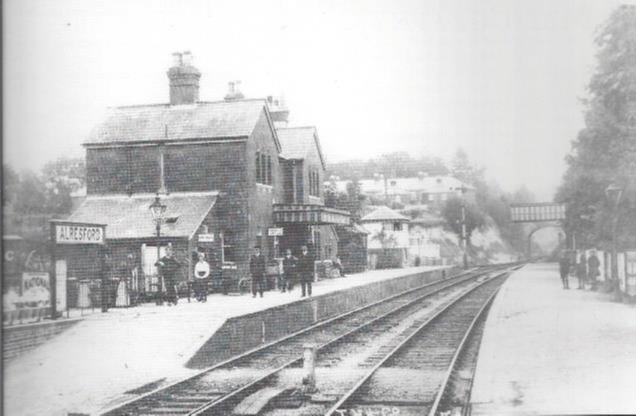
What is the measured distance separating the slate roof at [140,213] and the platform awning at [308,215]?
128 centimetres

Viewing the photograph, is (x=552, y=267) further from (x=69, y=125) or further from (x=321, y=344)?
(x=69, y=125)

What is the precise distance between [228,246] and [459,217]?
6706mm

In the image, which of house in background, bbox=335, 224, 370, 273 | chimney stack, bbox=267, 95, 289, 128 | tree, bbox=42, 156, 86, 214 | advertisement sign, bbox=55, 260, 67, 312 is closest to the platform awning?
house in background, bbox=335, 224, 370, 273

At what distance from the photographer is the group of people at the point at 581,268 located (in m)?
9.73

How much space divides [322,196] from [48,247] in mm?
4866

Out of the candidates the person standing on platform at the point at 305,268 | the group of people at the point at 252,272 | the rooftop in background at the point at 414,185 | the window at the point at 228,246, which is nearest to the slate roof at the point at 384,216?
the rooftop in background at the point at 414,185

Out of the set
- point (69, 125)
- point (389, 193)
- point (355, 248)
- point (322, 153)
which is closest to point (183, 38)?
point (69, 125)

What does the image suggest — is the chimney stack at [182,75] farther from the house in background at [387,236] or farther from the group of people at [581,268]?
the group of people at [581,268]

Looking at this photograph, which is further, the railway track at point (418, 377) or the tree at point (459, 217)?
the tree at point (459, 217)

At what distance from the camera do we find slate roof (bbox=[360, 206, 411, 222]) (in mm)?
10180

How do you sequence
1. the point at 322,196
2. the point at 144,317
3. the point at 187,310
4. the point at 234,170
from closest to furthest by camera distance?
the point at 144,317
the point at 187,310
the point at 322,196
the point at 234,170

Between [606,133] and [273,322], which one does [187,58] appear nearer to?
[273,322]

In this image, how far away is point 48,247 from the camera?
887 centimetres

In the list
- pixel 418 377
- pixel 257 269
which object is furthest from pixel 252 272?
pixel 418 377
